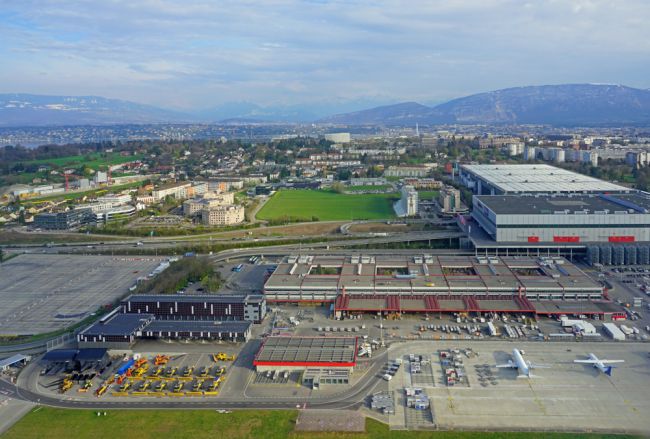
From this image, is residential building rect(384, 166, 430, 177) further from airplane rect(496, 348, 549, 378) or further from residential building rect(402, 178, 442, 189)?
airplane rect(496, 348, 549, 378)

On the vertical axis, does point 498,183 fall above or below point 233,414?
above

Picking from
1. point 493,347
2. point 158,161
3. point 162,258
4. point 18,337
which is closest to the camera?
point 493,347

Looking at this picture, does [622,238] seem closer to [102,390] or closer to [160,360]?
[160,360]

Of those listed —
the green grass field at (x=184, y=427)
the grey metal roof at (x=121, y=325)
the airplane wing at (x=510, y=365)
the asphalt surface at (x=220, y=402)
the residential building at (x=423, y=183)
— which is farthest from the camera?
the residential building at (x=423, y=183)

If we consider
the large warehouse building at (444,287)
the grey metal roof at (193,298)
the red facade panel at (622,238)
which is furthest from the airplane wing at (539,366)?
the red facade panel at (622,238)

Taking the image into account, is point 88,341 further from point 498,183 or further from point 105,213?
point 498,183

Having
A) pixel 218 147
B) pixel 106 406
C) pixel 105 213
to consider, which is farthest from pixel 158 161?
pixel 106 406

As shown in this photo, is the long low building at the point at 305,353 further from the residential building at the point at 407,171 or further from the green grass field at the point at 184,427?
the residential building at the point at 407,171

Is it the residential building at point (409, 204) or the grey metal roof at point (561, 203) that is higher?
the grey metal roof at point (561, 203)
